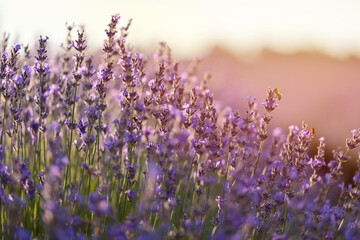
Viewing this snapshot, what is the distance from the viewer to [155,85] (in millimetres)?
2986

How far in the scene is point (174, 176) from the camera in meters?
2.34

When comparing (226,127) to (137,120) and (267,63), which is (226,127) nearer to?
(137,120)

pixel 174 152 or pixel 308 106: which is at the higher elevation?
pixel 308 106

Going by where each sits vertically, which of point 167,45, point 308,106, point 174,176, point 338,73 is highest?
point 338,73

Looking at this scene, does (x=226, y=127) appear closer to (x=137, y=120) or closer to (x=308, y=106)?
(x=137, y=120)

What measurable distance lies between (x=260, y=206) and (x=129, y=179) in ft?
3.19

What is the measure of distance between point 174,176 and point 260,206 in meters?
0.64

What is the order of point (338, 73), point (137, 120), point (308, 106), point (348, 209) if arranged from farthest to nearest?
point (338, 73) < point (308, 106) < point (137, 120) < point (348, 209)

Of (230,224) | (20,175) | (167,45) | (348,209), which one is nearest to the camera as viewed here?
(230,224)

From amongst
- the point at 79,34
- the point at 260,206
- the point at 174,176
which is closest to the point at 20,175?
the point at 174,176

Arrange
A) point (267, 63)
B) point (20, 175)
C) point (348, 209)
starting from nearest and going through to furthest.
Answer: point (20, 175)
point (348, 209)
point (267, 63)

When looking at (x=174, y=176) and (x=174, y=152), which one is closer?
(x=174, y=176)

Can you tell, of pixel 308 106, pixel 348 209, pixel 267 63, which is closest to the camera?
pixel 348 209

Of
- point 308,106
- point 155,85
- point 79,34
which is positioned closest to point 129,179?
point 155,85
